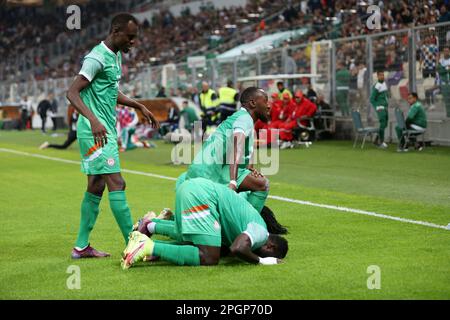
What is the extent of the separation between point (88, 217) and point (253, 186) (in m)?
1.92

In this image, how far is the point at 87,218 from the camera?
8500 millimetres

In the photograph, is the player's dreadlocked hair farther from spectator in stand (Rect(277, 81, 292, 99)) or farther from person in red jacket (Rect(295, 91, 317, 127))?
spectator in stand (Rect(277, 81, 292, 99))

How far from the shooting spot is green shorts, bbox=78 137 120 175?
8305 millimetres

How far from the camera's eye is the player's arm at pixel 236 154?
28.7ft

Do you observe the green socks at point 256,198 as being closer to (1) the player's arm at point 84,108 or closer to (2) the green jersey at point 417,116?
(1) the player's arm at point 84,108

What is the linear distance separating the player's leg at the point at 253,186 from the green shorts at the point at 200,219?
165cm

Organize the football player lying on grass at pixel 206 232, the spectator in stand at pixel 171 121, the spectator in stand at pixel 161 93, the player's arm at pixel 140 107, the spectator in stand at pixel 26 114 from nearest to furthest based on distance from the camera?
the football player lying on grass at pixel 206 232 < the player's arm at pixel 140 107 < the spectator in stand at pixel 171 121 < the spectator in stand at pixel 161 93 < the spectator in stand at pixel 26 114

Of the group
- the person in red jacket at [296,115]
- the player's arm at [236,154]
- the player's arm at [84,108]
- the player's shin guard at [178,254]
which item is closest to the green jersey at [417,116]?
the person in red jacket at [296,115]

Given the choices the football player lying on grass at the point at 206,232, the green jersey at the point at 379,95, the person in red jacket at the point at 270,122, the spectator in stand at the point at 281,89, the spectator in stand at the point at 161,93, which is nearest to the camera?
the football player lying on grass at the point at 206,232

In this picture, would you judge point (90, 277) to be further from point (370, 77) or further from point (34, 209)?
point (370, 77)

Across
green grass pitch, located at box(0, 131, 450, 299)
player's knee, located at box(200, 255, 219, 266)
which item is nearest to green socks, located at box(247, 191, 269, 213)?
green grass pitch, located at box(0, 131, 450, 299)

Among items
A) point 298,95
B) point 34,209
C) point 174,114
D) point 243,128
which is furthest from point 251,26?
point 243,128

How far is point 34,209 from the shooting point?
12.8 meters

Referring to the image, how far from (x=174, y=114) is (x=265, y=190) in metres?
24.9
